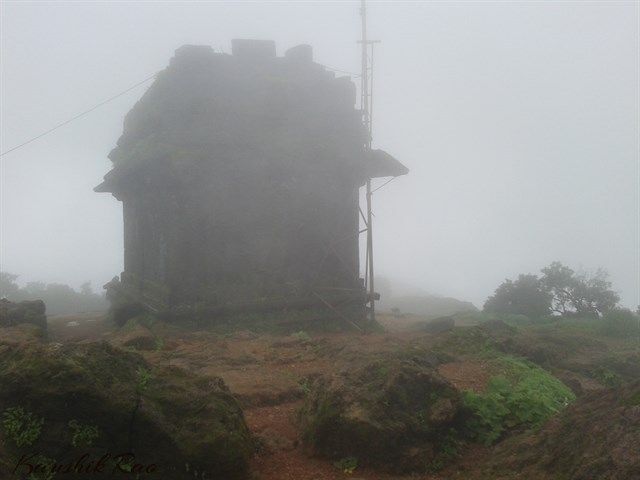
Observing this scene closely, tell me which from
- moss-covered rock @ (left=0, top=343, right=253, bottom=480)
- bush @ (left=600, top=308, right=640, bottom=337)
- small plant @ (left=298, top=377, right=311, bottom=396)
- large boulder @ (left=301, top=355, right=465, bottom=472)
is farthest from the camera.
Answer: bush @ (left=600, top=308, right=640, bottom=337)

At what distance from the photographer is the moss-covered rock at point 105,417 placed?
458cm

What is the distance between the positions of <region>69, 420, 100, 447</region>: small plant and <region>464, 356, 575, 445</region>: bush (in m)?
4.64

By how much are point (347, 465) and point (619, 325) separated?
53.0 ft

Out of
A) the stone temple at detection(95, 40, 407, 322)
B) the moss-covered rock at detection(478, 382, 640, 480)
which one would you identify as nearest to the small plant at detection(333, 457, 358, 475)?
the moss-covered rock at detection(478, 382, 640, 480)

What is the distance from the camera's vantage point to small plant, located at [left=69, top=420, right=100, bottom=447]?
4609 mm

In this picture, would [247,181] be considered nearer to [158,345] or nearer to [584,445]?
[158,345]

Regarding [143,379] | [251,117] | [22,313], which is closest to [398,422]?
[143,379]

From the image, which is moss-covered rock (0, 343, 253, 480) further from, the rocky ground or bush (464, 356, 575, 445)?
bush (464, 356, 575, 445)

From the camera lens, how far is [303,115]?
18.1 meters

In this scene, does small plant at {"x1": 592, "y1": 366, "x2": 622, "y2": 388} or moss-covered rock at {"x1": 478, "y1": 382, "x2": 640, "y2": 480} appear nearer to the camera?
moss-covered rock at {"x1": 478, "y1": 382, "x2": 640, "y2": 480}

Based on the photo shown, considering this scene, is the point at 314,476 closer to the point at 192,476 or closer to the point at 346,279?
the point at 192,476

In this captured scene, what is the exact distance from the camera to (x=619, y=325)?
17.7 meters

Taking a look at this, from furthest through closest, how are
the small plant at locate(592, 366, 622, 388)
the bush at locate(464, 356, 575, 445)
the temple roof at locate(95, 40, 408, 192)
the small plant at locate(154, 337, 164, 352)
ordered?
1. the temple roof at locate(95, 40, 408, 192)
2. the small plant at locate(154, 337, 164, 352)
3. the small plant at locate(592, 366, 622, 388)
4. the bush at locate(464, 356, 575, 445)

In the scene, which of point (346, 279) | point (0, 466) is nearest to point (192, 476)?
point (0, 466)
